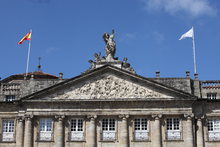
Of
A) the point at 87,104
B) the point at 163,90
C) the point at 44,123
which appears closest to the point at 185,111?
the point at 163,90

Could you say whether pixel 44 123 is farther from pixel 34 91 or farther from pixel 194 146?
pixel 194 146

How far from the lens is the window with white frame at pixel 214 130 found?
113 feet

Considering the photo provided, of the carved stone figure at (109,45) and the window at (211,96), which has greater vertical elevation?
the carved stone figure at (109,45)

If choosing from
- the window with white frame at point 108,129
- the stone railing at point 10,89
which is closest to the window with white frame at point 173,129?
the window with white frame at point 108,129

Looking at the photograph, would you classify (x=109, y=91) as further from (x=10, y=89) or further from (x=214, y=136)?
(x=214, y=136)

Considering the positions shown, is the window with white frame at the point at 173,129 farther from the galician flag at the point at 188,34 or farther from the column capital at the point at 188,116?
the galician flag at the point at 188,34

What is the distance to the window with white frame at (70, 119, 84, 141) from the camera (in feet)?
113

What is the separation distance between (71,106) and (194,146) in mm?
10284

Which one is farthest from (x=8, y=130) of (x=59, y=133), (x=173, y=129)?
(x=173, y=129)

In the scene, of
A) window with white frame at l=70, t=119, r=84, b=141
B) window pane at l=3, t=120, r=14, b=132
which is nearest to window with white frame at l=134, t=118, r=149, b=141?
window with white frame at l=70, t=119, r=84, b=141

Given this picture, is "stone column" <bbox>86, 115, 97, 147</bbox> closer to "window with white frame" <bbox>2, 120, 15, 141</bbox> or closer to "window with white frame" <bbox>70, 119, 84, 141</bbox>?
"window with white frame" <bbox>70, 119, 84, 141</bbox>

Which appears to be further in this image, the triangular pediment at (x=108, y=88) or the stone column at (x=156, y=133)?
the triangular pediment at (x=108, y=88)

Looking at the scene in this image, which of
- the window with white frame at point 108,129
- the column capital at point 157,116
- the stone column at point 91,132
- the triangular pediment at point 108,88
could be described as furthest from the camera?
the triangular pediment at point 108,88

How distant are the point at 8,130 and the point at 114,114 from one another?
900 centimetres
